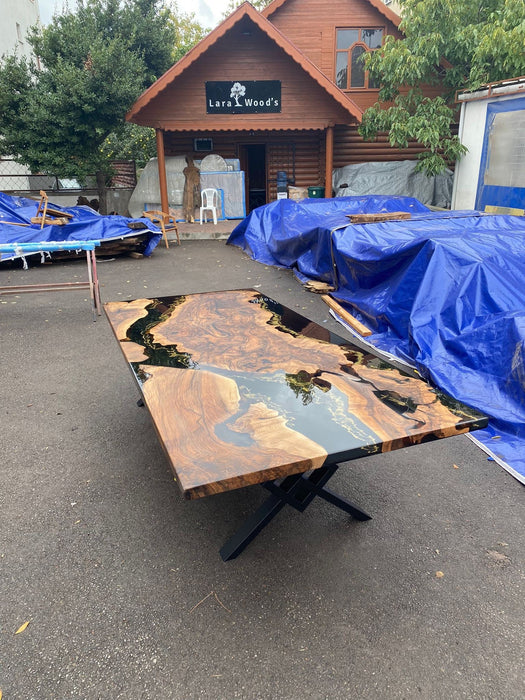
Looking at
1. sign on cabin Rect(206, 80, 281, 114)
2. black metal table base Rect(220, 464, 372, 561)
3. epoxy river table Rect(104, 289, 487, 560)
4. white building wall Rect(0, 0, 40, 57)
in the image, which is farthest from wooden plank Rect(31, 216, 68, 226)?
white building wall Rect(0, 0, 40, 57)

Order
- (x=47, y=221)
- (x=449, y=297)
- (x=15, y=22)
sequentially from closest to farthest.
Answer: (x=449, y=297) < (x=47, y=221) < (x=15, y=22)

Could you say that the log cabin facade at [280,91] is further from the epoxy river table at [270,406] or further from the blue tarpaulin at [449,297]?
the epoxy river table at [270,406]

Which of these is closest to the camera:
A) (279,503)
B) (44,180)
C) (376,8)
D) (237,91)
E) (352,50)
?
(279,503)

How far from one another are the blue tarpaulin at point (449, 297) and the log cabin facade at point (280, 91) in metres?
6.30

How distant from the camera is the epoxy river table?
167cm

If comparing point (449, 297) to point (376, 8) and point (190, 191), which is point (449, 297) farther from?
point (376, 8)

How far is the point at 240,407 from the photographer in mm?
2047

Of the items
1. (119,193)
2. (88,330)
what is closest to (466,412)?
(88,330)

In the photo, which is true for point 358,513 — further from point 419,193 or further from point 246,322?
point 419,193

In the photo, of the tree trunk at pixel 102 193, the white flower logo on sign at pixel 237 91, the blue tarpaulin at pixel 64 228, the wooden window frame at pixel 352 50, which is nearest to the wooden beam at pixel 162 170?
the tree trunk at pixel 102 193

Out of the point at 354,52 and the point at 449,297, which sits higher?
the point at 354,52

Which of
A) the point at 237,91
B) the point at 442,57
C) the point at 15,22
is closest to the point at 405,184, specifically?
the point at 442,57

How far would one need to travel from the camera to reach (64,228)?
860cm

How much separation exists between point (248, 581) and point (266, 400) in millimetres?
782
